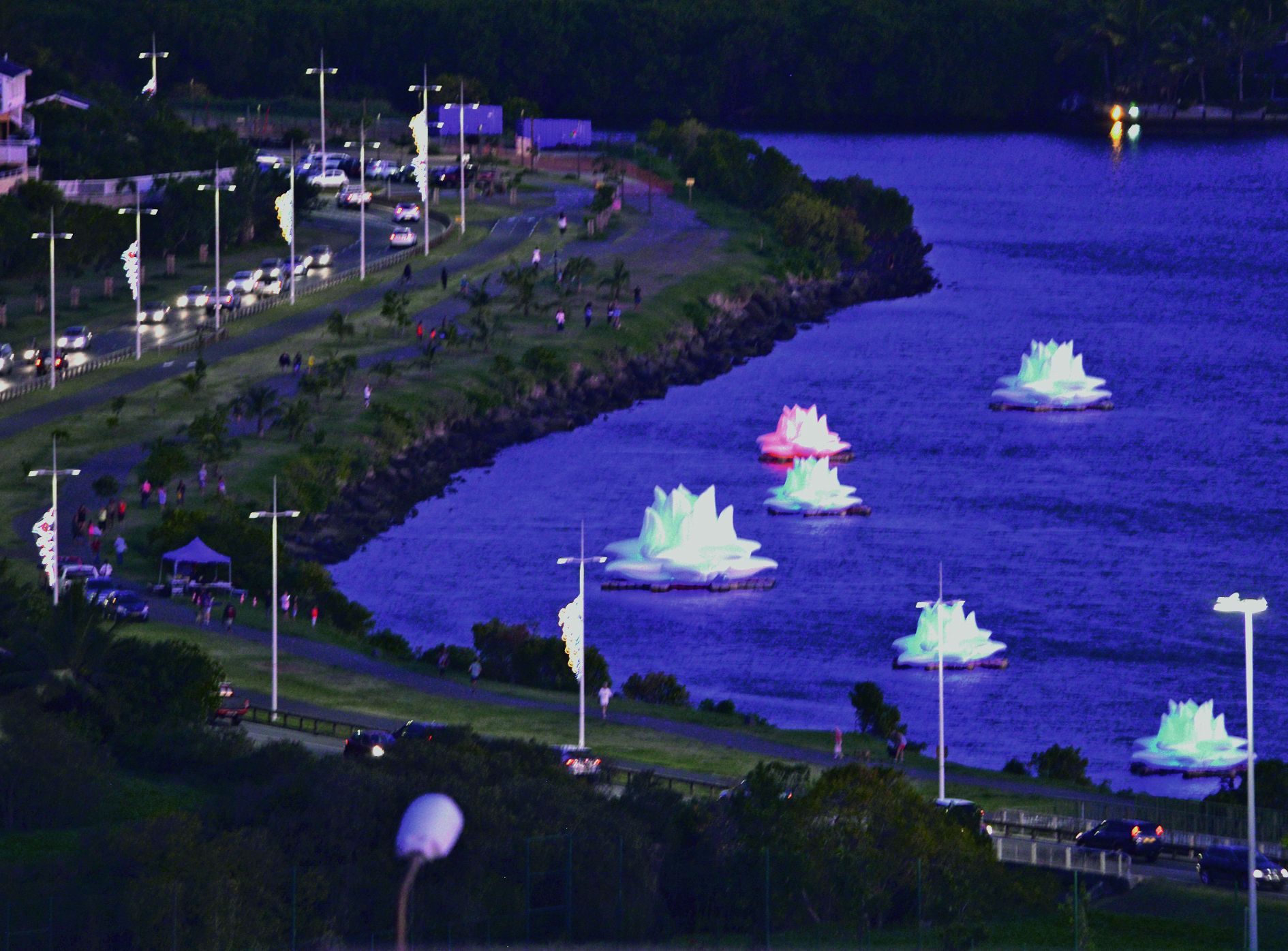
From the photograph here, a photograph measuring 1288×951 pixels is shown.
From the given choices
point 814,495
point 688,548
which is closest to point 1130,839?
point 688,548

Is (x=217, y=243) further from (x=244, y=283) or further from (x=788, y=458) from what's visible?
(x=788, y=458)

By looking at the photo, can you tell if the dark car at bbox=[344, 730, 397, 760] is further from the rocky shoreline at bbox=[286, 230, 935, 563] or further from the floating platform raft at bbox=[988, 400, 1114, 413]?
the floating platform raft at bbox=[988, 400, 1114, 413]

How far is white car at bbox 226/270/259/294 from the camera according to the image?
410 feet

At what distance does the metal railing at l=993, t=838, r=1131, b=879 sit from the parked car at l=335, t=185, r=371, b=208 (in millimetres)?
103282

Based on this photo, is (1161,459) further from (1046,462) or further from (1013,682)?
(1013,682)

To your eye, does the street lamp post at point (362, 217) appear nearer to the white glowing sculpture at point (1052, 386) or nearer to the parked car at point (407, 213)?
the parked car at point (407, 213)

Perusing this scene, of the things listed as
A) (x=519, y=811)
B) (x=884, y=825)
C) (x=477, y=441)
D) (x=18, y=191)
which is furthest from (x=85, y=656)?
(x=18, y=191)

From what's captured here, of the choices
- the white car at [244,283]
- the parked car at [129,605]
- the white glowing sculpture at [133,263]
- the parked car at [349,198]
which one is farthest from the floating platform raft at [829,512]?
the parked car at [349,198]

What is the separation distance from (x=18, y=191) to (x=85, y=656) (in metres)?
85.3

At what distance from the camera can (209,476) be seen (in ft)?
293

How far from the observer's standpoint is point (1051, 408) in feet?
403

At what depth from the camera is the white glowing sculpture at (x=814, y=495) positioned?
9888cm

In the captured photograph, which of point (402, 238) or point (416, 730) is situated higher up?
point (402, 238)

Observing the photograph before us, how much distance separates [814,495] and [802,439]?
9.41 metres
